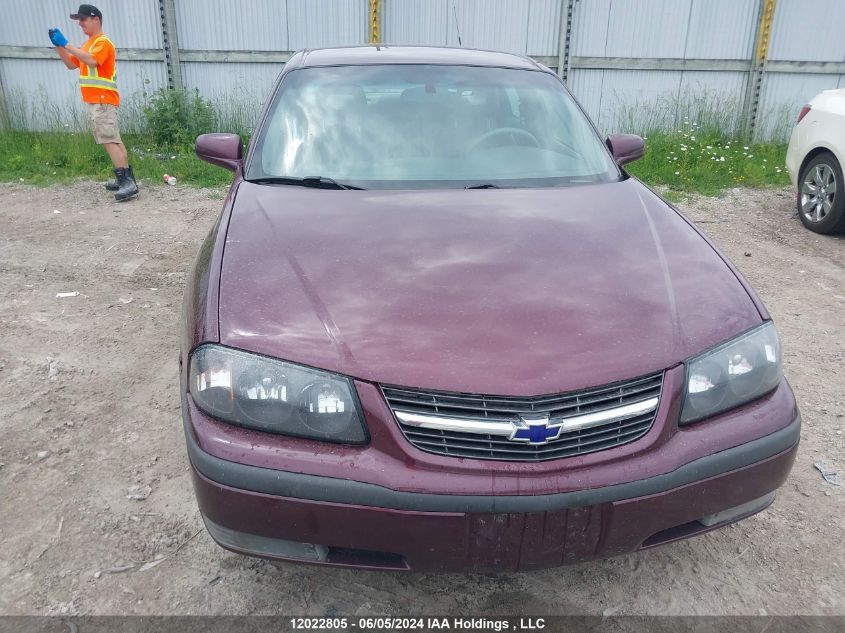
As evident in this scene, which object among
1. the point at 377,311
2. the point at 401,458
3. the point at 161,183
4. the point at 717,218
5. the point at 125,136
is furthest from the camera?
the point at 125,136

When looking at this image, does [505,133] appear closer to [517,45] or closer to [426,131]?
[426,131]

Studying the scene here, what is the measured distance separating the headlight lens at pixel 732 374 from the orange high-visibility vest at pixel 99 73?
681cm

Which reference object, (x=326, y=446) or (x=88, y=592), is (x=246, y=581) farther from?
(x=326, y=446)

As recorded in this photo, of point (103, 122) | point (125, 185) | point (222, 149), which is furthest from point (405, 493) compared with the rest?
point (103, 122)

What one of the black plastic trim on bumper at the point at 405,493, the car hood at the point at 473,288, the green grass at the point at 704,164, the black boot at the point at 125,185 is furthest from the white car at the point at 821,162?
the black boot at the point at 125,185

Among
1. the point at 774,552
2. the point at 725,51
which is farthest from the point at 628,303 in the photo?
the point at 725,51

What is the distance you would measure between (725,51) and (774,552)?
8.79m

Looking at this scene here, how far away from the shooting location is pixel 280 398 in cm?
177

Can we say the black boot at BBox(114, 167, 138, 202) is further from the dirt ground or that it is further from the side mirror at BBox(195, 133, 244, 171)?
the side mirror at BBox(195, 133, 244, 171)

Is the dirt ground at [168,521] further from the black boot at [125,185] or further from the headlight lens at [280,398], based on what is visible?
the black boot at [125,185]

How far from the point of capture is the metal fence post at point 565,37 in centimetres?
910

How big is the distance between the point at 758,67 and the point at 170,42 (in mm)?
7774

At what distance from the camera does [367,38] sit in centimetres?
914

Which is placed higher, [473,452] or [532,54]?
[532,54]
